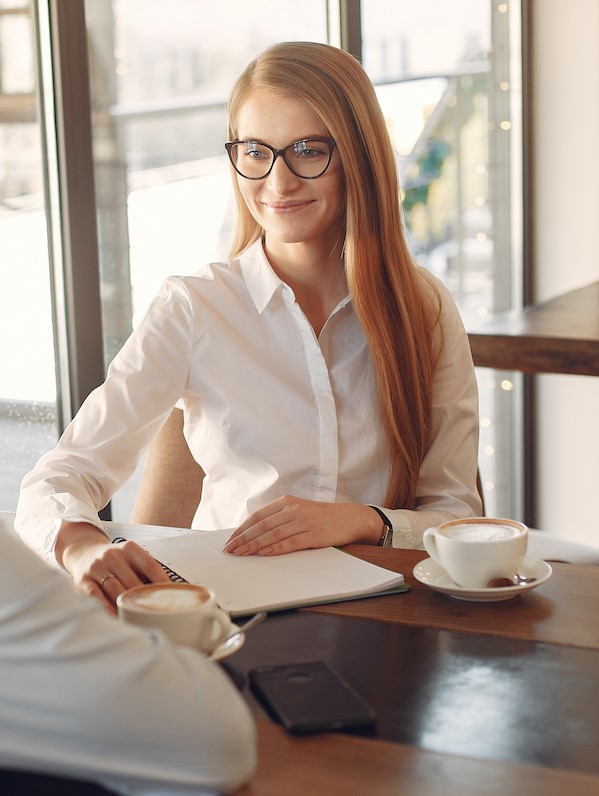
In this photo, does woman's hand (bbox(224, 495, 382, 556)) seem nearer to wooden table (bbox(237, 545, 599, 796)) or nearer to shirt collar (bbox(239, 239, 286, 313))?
wooden table (bbox(237, 545, 599, 796))

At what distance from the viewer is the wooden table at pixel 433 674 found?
70 centimetres

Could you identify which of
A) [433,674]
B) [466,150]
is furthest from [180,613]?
[466,150]

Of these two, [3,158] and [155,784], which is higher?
[3,158]

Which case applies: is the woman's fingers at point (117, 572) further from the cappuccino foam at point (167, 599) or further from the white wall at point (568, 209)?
the white wall at point (568, 209)

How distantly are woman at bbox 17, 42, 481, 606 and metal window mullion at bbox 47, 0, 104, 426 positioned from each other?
1.06 ft

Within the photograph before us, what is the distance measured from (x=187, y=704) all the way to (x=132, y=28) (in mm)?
1756

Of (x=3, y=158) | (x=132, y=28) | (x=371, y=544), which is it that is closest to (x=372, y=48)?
(x=132, y=28)

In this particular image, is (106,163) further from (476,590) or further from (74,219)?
(476,590)

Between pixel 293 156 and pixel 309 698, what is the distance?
97cm

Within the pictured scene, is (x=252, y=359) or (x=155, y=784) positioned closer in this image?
(x=155, y=784)

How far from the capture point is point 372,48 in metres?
3.00

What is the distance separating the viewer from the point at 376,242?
1659mm

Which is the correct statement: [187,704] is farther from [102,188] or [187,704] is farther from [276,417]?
[102,188]

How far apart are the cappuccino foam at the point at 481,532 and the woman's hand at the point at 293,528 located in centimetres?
20
